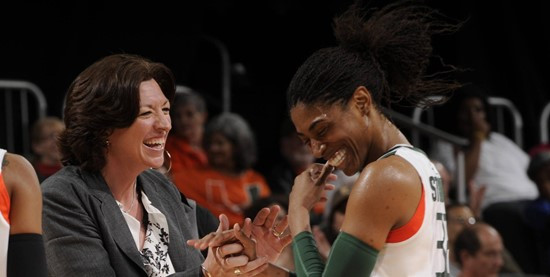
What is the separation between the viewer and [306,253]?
2.78 meters

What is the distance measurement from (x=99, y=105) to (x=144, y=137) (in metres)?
0.17

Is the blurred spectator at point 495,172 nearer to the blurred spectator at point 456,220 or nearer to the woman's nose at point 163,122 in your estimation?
the blurred spectator at point 456,220

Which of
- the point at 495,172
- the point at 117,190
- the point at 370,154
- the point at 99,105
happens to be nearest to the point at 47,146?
the point at 117,190

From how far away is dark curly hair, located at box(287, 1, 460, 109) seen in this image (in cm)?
285

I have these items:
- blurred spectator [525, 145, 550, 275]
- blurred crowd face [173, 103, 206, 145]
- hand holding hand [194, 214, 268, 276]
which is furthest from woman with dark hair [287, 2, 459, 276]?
blurred spectator [525, 145, 550, 275]

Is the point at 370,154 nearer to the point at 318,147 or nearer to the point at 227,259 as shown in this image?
the point at 318,147

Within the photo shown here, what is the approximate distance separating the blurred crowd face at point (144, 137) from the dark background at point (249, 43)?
3.47 meters

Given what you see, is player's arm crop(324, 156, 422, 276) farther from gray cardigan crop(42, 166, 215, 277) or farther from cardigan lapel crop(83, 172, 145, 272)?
cardigan lapel crop(83, 172, 145, 272)

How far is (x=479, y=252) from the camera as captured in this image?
5.62 metres

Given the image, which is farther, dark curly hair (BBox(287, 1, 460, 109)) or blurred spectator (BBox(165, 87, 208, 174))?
blurred spectator (BBox(165, 87, 208, 174))

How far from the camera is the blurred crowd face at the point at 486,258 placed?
18.4 ft

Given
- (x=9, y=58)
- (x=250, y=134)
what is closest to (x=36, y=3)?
(x=9, y=58)

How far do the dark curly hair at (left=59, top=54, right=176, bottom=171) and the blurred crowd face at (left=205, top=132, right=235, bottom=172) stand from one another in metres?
2.95

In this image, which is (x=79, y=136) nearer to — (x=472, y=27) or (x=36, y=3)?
(x=36, y=3)
